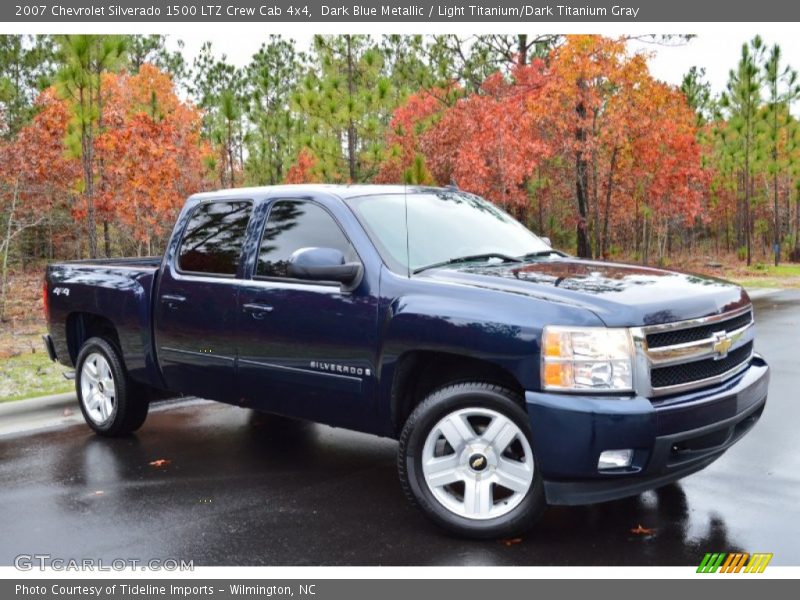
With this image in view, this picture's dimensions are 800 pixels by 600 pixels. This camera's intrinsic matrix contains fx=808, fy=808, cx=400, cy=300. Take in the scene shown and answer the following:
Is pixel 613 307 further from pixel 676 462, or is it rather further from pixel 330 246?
pixel 330 246

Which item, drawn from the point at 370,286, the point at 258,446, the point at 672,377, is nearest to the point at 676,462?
the point at 672,377

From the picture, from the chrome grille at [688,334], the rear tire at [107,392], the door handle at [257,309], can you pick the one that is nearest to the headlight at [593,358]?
the chrome grille at [688,334]

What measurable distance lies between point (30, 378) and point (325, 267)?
5.65m

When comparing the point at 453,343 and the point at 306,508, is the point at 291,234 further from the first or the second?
the point at 306,508

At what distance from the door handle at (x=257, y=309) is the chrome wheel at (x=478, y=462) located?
1.49 metres

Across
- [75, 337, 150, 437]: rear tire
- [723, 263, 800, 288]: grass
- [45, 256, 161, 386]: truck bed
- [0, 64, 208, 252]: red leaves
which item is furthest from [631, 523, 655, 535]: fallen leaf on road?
[723, 263, 800, 288]: grass

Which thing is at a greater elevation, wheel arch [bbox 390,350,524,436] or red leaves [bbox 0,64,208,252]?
red leaves [bbox 0,64,208,252]

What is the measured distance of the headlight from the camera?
12.8ft

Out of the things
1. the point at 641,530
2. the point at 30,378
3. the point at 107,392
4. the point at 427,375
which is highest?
the point at 427,375

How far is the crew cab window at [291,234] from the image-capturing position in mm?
5133

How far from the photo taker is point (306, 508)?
4.81 metres

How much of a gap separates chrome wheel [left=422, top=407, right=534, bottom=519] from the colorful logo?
92cm

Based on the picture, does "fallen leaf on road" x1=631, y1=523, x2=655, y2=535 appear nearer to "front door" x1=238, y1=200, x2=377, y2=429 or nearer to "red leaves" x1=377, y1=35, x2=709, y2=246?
"front door" x1=238, y1=200, x2=377, y2=429

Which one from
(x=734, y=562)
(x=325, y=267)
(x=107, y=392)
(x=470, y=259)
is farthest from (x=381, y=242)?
(x=107, y=392)
